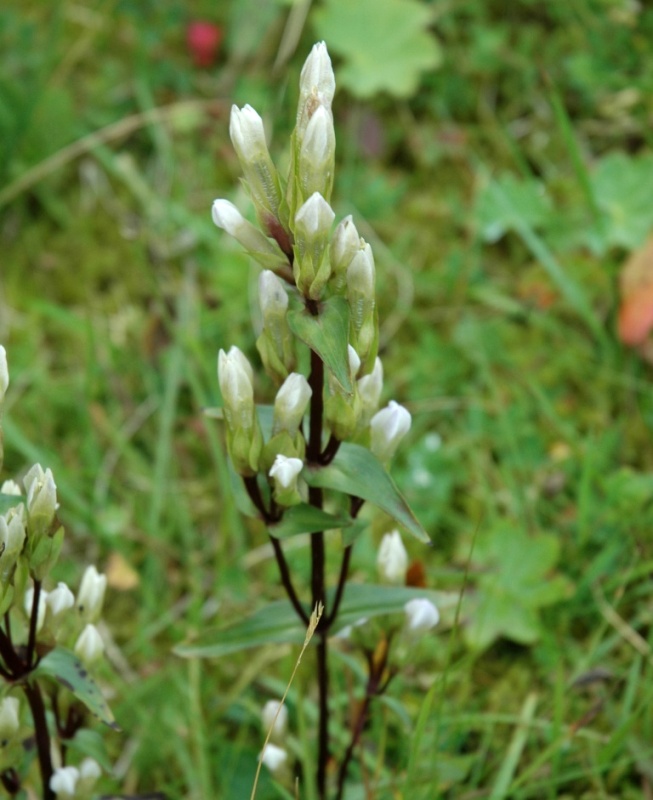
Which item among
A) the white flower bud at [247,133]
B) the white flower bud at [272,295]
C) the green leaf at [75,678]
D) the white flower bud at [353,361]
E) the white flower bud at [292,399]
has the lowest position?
the green leaf at [75,678]

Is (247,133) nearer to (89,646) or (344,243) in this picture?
(344,243)

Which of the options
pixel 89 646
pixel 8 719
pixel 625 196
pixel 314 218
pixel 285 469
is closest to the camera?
pixel 314 218

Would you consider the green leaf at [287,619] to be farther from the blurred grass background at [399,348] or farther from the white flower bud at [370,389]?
the white flower bud at [370,389]

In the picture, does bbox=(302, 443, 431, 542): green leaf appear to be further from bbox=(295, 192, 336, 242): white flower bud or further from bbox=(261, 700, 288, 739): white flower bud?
bbox=(261, 700, 288, 739): white flower bud

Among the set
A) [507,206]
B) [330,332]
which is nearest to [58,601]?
[330,332]

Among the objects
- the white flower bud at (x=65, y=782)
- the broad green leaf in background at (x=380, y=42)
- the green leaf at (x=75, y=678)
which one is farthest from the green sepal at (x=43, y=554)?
the broad green leaf in background at (x=380, y=42)

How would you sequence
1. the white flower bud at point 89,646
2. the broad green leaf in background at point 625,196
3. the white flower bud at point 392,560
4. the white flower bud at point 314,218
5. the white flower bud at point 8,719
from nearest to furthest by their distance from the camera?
the white flower bud at point 314,218 → the white flower bud at point 8,719 → the white flower bud at point 89,646 → the white flower bud at point 392,560 → the broad green leaf in background at point 625,196
